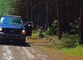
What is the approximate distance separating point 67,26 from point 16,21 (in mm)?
5803

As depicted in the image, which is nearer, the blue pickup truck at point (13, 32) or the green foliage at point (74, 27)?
the blue pickup truck at point (13, 32)

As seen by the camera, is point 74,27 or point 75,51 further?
point 74,27

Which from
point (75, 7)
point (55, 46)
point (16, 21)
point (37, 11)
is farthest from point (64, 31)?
point (37, 11)

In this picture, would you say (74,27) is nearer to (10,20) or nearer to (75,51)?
(10,20)

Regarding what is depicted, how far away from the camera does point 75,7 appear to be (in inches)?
1216

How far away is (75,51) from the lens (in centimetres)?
1811

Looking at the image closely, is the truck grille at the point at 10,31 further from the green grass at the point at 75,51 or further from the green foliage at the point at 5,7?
the green foliage at the point at 5,7

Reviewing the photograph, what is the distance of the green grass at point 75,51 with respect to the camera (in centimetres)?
1722

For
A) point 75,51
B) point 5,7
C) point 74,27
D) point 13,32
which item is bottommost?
point 5,7

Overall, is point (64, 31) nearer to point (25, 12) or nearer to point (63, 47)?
point (63, 47)

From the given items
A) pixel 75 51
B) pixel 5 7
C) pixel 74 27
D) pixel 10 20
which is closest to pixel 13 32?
pixel 10 20

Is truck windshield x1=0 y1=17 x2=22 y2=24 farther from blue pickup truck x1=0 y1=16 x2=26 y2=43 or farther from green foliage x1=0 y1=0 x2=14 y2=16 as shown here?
green foliage x1=0 y1=0 x2=14 y2=16

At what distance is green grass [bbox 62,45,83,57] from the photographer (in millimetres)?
17216

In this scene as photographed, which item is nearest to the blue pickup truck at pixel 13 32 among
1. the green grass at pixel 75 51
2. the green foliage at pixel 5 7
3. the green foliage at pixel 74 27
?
the green grass at pixel 75 51
